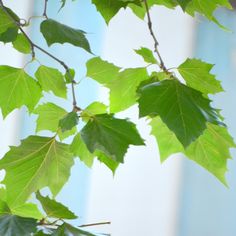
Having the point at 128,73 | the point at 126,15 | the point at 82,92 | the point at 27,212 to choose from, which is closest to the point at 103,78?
the point at 128,73

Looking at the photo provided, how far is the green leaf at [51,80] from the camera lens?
501 millimetres

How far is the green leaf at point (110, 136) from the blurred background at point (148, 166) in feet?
3.81

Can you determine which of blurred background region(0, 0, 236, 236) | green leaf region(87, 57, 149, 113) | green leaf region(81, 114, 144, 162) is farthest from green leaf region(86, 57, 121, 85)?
blurred background region(0, 0, 236, 236)

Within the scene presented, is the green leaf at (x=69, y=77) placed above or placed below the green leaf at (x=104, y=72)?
below

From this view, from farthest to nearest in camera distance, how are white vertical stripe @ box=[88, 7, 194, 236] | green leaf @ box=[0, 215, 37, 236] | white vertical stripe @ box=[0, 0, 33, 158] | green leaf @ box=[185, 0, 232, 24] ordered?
white vertical stripe @ box=[88, 7, 194, 236] < white vertical stripe @ box=[0, 0, 33, 158] < green leaf @ box=[185, 0, 232, 24] < green leaf @ box=[0, 215, 37, 236]

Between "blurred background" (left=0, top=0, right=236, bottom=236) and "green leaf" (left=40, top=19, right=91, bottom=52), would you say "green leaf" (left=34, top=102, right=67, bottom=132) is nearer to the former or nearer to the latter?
"green leaf" (left=40, top=19, right=91, bottom=52)

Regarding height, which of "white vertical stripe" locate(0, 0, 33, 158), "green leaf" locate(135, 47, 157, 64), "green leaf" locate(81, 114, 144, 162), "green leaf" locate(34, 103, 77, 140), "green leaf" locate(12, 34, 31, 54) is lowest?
"green leaf" locate(81, 114, 144, 162)

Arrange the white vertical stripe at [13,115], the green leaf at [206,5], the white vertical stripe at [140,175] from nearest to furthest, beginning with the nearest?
the green leaf at [206,5] < the white vertical stripe at [13,115] < the white vertical stripe at [140,175]

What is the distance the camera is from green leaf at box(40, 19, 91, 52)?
Answer: 395 mm

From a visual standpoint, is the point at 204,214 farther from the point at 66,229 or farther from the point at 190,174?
the point at 66,229

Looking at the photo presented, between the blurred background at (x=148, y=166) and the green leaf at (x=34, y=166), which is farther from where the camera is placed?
the blurred background at (x=148, y=166)

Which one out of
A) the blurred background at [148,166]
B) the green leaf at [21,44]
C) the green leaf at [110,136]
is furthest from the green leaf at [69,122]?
the blurred background at [148,166]

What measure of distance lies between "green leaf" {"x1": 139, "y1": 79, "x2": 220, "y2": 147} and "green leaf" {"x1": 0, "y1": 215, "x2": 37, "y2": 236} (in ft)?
0.43

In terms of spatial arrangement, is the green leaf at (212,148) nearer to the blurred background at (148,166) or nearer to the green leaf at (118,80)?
the green leaf at (118,80)
